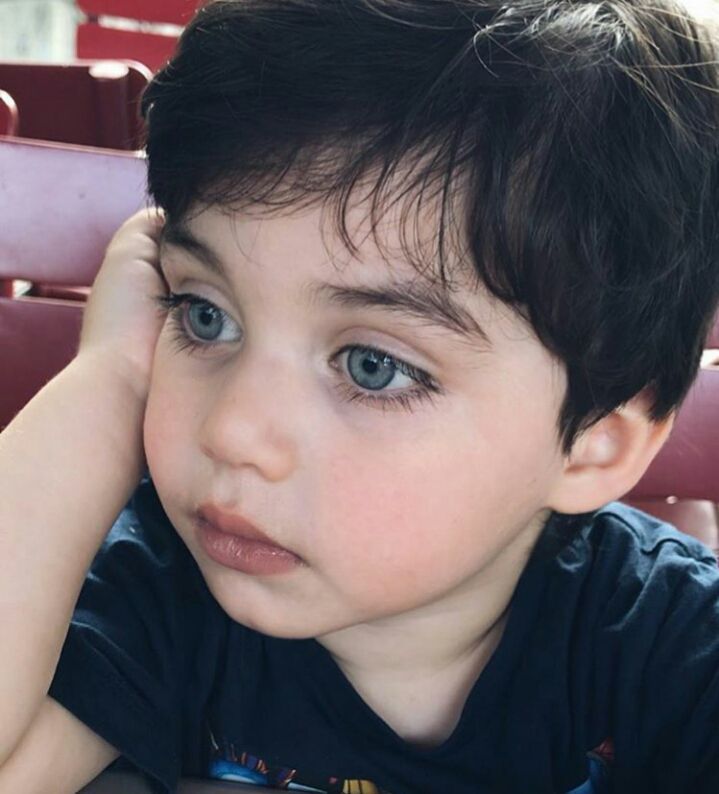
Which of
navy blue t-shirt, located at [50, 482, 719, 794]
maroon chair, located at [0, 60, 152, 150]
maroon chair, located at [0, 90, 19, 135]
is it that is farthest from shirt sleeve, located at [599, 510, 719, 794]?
maroon chair, located at [0, 60, 152, 150]

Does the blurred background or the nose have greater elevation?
the nose

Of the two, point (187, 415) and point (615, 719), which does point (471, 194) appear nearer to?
point (187, 415)

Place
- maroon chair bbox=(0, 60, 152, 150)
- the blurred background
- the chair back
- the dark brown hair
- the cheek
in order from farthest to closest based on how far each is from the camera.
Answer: the blurred background → maroon chair bbox=(0, 60, 152, 150) → the chair back → the cheek → the dark brown hair

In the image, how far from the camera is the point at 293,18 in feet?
2.26

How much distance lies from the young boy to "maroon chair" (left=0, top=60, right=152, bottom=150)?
1.38 meters

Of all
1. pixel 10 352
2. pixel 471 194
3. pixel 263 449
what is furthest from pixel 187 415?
pixel 10 352

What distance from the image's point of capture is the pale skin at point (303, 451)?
2.24 ft

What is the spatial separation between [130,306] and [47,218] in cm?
39

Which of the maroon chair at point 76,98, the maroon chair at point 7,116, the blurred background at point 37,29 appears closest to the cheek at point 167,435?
the maroon chair at point 7,116

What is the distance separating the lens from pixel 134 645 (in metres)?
0.82

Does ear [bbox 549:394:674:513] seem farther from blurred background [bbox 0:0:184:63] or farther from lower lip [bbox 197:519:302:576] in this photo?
blurred background [bbox 0:0:184:63]

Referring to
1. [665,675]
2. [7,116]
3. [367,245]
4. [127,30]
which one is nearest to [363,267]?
[367,245]

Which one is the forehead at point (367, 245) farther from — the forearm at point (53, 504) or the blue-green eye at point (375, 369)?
the forearm at point (53, 504)

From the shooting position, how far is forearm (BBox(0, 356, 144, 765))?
0.73m
